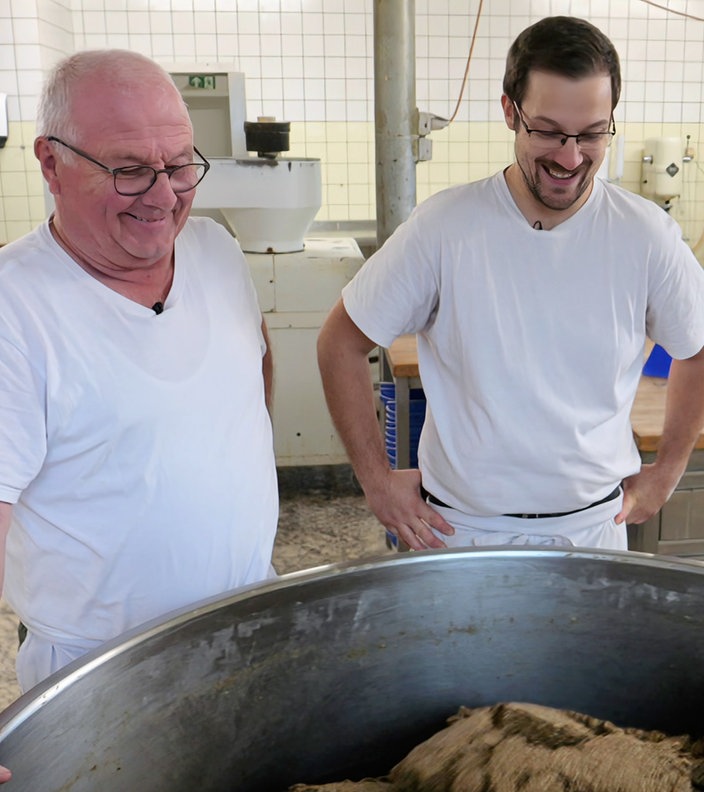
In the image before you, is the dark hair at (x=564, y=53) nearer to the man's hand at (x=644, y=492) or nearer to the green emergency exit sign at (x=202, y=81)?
the man's hand at (x=644, y=492)

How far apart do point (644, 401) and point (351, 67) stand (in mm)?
3821

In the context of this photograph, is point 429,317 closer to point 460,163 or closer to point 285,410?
point 285,410

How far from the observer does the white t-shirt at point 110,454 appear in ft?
3.45

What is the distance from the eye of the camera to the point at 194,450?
1.13 m

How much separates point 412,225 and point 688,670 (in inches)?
33.0

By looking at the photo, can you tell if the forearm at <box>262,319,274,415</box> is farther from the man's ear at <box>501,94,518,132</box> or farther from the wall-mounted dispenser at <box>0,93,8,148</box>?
the wall-mounted dispenser at <box>0,93,8,148</box>

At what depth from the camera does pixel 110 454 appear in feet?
3.56

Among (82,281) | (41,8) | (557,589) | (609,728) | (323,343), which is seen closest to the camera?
(609,728)

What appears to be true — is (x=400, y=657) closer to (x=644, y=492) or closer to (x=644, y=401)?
(x=644, y=492)

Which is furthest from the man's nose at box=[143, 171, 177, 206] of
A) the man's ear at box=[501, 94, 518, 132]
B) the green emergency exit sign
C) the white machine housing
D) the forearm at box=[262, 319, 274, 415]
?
the green emergency exit sign

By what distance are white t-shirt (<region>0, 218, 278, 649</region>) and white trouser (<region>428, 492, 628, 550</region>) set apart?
0.44m

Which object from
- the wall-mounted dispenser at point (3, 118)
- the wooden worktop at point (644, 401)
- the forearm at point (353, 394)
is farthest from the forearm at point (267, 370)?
the wall-mounted dispenser at point (3, 118)

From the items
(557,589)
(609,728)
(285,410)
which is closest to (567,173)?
(557,589)

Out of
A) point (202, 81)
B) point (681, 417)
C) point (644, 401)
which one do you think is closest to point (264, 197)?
point (202, 81)
